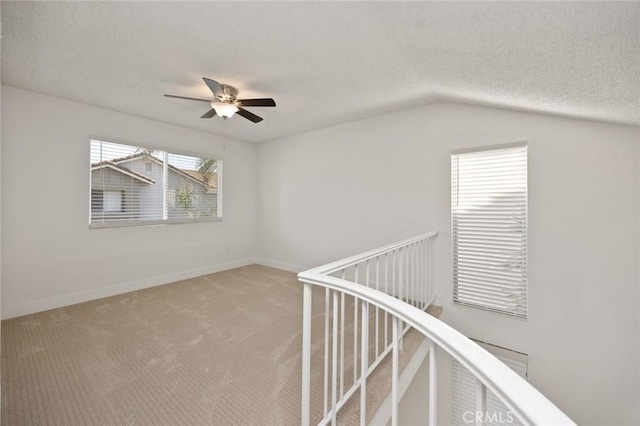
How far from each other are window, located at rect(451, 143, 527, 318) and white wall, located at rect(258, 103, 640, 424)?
8 centimetres

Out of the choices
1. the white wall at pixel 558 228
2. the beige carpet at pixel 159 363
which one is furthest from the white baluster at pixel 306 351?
the white wall at pixel 558 228

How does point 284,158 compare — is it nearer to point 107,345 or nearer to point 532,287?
point 107,345

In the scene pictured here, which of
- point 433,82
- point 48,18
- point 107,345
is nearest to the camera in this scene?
point 48,18

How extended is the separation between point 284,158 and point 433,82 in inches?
112

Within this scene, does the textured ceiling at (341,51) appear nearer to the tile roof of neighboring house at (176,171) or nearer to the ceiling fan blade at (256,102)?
the ceiling fan blade at (256,102)

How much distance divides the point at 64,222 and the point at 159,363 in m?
2.31

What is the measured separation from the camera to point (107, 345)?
2.32 m

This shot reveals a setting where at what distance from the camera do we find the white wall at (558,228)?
7.47 feet

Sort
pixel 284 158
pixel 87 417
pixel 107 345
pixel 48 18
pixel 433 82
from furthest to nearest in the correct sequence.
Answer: pixel 284 158 → pixel 433 82 → pixel 107 345 → pixel 48 18 → pixel 87 417

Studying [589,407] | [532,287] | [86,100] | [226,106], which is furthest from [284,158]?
[589,407]

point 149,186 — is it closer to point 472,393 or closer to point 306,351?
point 306,351

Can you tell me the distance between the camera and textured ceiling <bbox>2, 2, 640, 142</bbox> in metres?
1.37

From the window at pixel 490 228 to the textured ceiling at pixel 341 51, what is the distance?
1.92ft

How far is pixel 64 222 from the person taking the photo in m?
3.15
